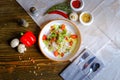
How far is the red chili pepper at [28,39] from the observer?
120 cm

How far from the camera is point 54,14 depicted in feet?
4.17

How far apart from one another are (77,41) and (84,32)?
0.06 m

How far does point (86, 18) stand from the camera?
1.26 metres

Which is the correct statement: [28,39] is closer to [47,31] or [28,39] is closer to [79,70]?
[47,31]

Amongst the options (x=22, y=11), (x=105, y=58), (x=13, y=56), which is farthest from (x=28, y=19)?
(x=105, y=58)

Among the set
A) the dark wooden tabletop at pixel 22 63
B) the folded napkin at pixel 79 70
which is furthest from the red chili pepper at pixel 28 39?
the folded napkin at pixel 79 70

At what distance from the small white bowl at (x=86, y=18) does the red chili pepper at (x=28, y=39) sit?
0.23 meters

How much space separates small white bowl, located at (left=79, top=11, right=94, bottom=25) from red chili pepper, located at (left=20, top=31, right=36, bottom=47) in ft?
0.76

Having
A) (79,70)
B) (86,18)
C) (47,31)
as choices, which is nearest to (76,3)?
(86,18)

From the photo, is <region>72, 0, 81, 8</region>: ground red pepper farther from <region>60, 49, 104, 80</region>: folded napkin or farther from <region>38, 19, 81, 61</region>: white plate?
<region>60, 49, 104, 80</region>: folded napkin

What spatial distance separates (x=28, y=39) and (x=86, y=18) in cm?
28

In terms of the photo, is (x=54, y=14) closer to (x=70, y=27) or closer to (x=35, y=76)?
(x=70, y=27)

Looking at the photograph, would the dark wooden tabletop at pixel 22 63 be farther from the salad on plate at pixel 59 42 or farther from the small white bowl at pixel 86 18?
the small white bowl at pixel 86 18

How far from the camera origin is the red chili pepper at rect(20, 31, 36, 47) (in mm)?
1201
